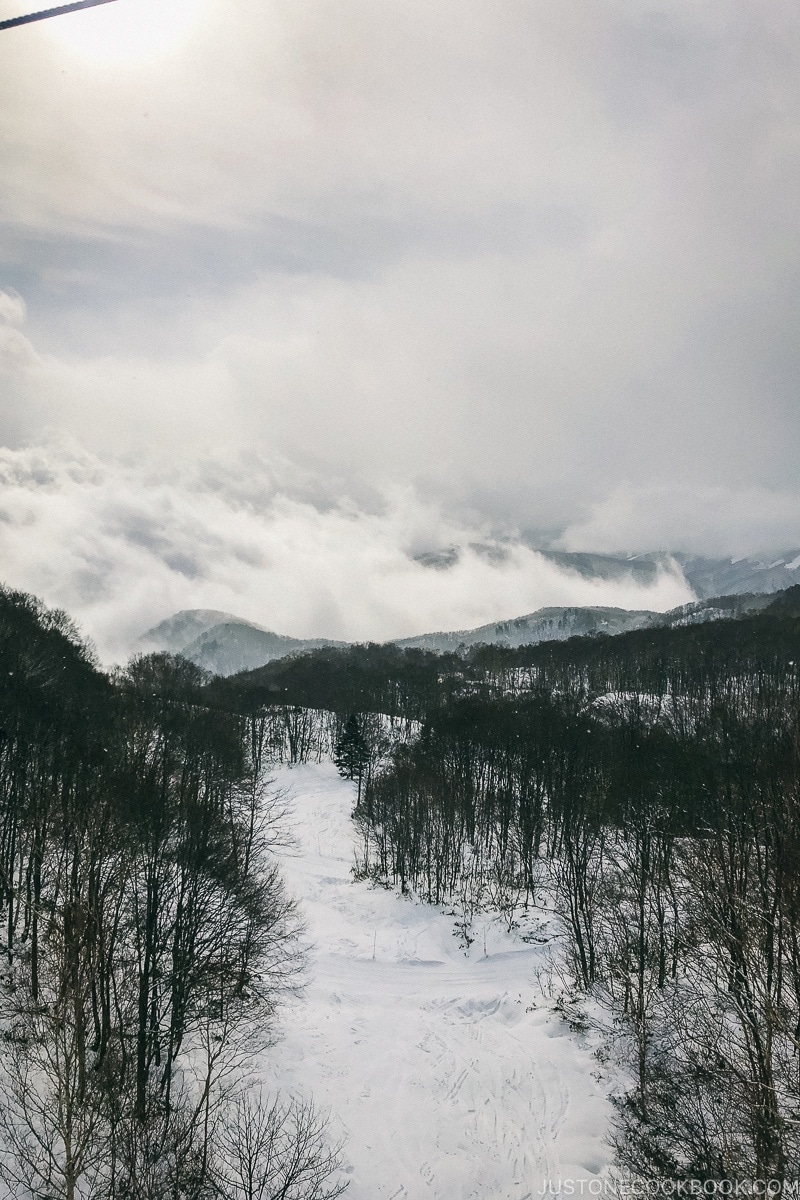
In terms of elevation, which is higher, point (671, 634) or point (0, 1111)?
point (671, 634)


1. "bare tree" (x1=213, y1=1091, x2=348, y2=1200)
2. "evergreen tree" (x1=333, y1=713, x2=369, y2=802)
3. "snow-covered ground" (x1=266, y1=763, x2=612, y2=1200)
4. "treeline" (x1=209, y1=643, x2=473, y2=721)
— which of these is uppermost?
"treeline" (x1=209, y1=643, x2=473, y2=721)

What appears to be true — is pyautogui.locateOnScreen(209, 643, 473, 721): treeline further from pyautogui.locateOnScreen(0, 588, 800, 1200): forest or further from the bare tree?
the bare tree

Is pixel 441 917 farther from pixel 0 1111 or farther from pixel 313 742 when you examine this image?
pixel 313 742

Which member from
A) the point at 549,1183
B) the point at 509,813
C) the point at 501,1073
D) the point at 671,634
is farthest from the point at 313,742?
the point at 671,634

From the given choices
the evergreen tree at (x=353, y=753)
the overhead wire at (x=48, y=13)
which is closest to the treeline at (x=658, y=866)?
the evergreen tree at (x=353, y=753)

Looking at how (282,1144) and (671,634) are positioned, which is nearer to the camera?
(282,1144)

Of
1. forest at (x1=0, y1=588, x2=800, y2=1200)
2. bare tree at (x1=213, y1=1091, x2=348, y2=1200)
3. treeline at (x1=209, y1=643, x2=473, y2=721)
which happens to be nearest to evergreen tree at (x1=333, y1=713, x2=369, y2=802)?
forest at (x1=0, y1=588, x2=800, y2=1200)
